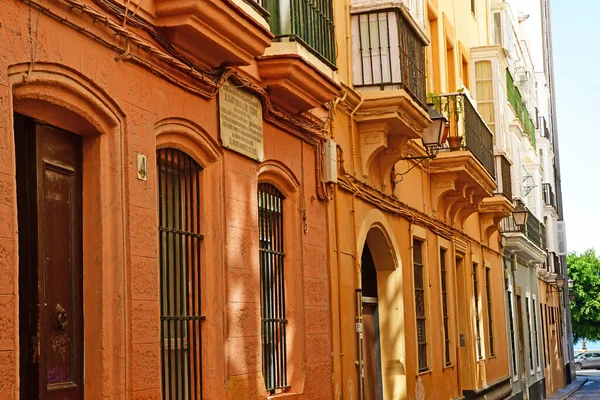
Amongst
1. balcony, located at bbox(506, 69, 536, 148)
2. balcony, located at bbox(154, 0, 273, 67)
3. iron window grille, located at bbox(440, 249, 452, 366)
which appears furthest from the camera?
balcony, located at bbox(506, 69, 536, 148)

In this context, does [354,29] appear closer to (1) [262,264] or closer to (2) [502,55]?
(1) [262,264]

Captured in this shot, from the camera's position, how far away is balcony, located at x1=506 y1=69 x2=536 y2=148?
28.2 meters

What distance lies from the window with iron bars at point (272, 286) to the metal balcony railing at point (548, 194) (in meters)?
30.7

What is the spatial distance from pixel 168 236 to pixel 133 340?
1234 mm

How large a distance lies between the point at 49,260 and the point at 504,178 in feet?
60.7

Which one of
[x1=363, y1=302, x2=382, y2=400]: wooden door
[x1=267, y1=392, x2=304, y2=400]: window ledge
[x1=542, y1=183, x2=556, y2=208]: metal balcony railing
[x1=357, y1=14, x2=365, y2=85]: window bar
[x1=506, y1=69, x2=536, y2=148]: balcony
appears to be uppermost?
[x1=506, y1=69, x2=536, y2=148]: balcony

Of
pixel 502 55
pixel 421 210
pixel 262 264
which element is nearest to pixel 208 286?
pixel 262 264

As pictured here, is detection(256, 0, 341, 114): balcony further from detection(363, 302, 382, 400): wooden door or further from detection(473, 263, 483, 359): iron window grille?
detection(473, 263, 483, 359): iron window grille

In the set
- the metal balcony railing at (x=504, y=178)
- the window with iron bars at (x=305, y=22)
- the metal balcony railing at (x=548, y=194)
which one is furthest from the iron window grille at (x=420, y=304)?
the metal balcony railing at (x=548, y=194)

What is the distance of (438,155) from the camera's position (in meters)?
17.7

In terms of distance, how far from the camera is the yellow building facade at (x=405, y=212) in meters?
13.0

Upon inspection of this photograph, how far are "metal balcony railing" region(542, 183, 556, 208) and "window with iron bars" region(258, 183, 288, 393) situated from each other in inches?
1210

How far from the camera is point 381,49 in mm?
13391

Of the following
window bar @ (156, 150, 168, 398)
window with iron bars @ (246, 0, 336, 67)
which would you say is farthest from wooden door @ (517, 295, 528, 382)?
window bar @ (156, 150, 168, 398)
